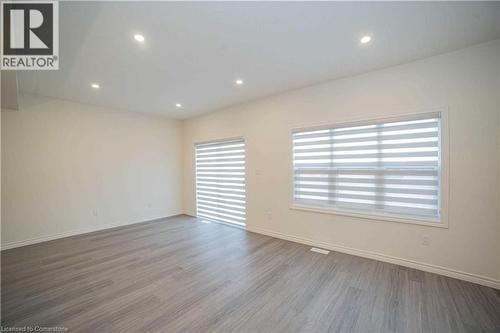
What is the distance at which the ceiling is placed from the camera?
5.92 ft

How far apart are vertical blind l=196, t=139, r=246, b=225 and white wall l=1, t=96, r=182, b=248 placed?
3.29 feet

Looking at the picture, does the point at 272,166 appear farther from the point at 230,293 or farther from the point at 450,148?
the point at 450,148

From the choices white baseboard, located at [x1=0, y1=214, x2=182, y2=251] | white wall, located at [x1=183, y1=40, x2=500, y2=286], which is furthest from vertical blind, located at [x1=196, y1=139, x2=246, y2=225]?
white baseboard, located at [x1=0, y1=214, x2=182, y2=251]

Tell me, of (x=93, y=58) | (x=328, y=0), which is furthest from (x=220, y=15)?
(x=93, y=58)

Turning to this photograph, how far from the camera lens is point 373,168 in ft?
9.79

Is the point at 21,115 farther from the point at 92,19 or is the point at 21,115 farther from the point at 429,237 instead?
the point at 429,237

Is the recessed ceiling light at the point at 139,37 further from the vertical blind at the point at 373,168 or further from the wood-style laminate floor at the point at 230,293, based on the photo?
the wood-style laminate floor at the point at 230,293

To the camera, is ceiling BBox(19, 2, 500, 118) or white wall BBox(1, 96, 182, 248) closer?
ceiling BBox(19, 2, 500, 118)

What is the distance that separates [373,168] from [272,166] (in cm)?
175

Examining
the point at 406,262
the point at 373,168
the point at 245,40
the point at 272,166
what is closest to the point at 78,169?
the point at 272,166

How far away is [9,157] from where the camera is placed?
350 cm

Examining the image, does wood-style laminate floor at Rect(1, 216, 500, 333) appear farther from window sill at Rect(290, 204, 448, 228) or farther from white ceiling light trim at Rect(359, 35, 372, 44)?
white ceiling light trim at Rect(359, 35, 372, 44)

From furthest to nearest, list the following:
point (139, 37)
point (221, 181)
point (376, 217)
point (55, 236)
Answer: point (221, 181) → point (55, 236) → point (376, 217) → point (139, 37)

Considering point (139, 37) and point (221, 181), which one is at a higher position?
point (139, 37)
